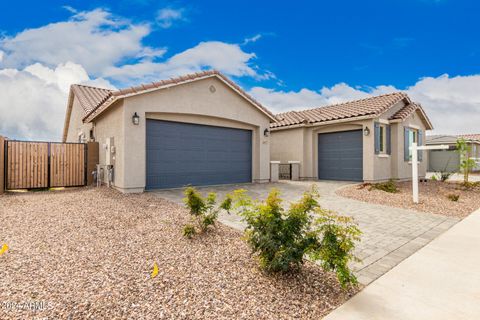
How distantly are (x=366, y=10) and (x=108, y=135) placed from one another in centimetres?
1152

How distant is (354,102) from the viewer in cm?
1534

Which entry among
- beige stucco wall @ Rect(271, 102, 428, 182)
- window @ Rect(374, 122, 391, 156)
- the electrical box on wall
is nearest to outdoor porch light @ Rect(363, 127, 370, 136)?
beige stucco wall @ Rect(271, 102, 428, 182)

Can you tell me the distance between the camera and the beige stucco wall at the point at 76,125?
14.7 meters

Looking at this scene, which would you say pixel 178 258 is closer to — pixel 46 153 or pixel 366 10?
pixel 46 153

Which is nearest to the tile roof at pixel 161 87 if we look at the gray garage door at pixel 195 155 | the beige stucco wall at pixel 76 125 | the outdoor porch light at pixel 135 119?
the outdoor porch light at pixel 135 119

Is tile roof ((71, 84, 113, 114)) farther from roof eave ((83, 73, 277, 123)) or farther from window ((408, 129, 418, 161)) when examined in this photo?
window ((408, 129, 418, 161))

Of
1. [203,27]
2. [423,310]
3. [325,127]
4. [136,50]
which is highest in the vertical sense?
[203,27]

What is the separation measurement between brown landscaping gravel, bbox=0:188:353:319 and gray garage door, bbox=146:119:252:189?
4.74m

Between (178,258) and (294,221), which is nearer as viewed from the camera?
(294,221)

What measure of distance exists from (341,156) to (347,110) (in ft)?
8.33

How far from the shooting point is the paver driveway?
3631 mm

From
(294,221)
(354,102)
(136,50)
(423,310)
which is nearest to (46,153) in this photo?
(136,50)

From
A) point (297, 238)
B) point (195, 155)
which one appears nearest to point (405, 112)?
point (195, 155)

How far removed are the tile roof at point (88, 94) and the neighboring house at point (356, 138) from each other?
10.6 meters
